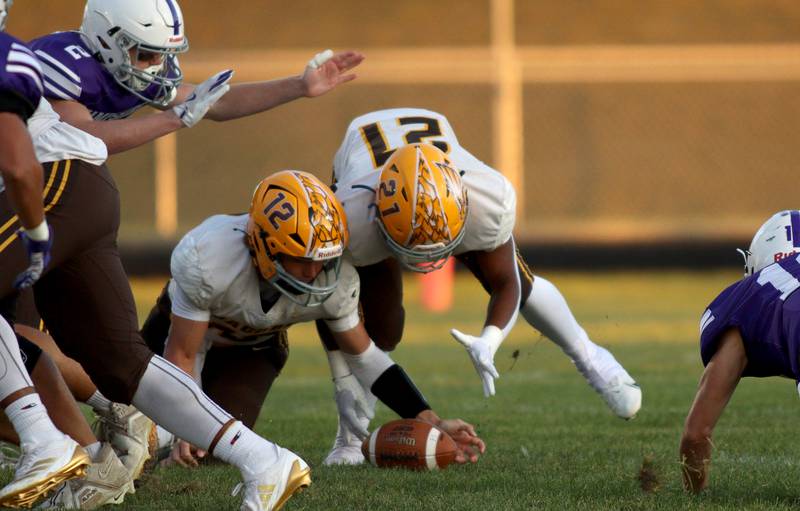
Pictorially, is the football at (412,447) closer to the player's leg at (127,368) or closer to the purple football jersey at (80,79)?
the player's leg at (127,368)

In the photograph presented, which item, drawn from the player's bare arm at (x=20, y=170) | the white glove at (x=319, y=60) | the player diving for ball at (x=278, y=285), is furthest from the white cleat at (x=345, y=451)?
the player's bare arm at (x=20, y=170)

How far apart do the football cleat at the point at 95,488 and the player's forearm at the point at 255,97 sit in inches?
58.2

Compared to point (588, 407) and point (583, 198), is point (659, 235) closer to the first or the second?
point (583, 198)

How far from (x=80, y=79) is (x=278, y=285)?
2.96 feet

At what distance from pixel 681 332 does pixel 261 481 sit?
616 cm

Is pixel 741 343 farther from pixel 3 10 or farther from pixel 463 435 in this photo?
pixel 3 10

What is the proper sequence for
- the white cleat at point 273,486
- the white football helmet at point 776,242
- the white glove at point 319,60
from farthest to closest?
the white glove at point 319,60 → the white football helmet at point 776,242 → the white cleat at point 273,486

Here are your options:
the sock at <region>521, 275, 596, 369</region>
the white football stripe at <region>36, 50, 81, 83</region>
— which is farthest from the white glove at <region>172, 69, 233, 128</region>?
the sock at <region>521, 275, 596, 369</region>

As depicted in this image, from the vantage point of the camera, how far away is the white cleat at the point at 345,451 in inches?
184

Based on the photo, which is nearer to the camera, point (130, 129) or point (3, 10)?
point (3, 10)

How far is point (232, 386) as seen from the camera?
4961 millimetres

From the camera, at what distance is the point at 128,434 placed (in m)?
4.23

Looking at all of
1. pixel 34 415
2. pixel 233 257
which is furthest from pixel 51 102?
pixel 34 415

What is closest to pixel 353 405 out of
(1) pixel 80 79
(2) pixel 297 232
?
(2) pixel 297 232
